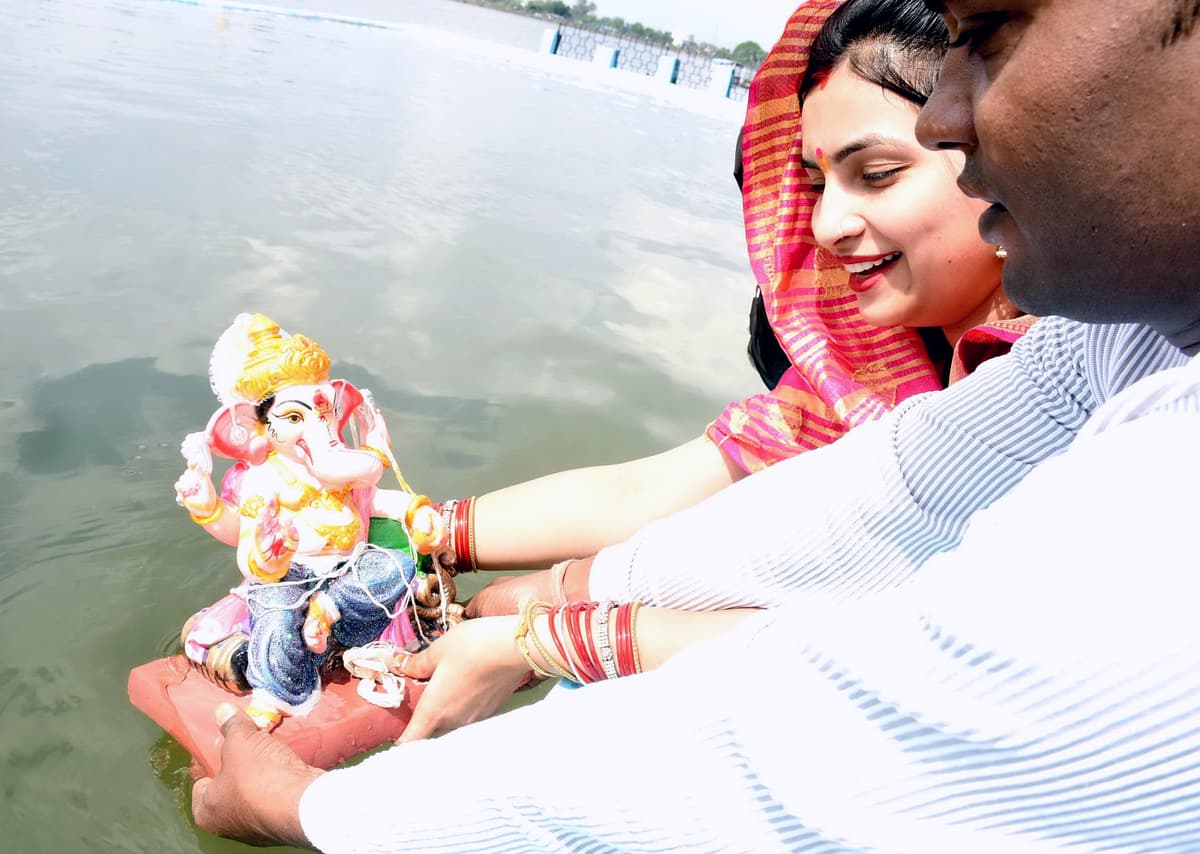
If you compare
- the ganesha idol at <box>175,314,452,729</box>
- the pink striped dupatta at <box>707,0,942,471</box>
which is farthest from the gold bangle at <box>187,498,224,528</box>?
the pink striped dupatta at <box>707,0,942,471</box>

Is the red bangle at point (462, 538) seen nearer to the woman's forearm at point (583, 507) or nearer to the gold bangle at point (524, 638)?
the woman's forearm at point (583, 507)

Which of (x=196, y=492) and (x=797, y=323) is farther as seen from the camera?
(x=797, y=323)

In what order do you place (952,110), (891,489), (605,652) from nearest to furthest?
(952,110)
(891,489)
(605,652)

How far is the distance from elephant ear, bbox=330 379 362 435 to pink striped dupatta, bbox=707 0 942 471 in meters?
0.92

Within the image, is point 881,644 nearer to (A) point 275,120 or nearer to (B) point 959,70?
(B) point 959,70

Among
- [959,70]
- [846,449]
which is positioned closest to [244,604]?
[846,449]

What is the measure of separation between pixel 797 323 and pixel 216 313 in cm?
231

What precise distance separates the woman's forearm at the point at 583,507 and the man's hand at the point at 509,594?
18cm

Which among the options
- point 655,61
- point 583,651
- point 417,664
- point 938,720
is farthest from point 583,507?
point 655,61

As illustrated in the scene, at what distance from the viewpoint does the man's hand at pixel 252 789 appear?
4.72 feet

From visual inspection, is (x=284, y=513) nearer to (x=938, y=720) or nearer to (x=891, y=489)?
(x=891, y=489)

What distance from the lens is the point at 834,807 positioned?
83 centimetres

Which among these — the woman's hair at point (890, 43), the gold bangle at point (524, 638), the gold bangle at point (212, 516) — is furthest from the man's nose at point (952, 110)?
the gold bangle at point (212, 516)

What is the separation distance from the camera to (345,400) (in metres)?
2.21
